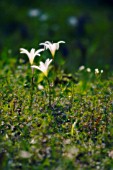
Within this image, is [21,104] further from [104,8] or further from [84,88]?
[104,8]

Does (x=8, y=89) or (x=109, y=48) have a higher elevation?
(x=109, y=48)

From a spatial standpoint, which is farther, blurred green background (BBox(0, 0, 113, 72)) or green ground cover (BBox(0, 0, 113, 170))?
blurred green background (BBox(0, 0, 113, 72))

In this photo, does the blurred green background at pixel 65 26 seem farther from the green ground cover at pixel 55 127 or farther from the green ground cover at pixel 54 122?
the green ground cover at pixel 55 127

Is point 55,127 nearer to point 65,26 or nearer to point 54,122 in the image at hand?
point 54,122

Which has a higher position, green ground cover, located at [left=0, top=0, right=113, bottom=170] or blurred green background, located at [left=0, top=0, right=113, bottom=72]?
blurred green background, located at [left=0, top=0, right=113, bottom=72]

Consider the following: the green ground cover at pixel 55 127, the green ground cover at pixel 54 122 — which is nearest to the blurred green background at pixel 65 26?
the green ground cover at pixel 54 122

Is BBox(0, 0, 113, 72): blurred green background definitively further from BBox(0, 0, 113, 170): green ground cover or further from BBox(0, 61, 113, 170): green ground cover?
BBox(0, 61, 113, 170): green ground cover

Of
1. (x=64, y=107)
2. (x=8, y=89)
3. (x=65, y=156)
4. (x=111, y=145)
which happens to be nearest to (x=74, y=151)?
(x=65, y=156)

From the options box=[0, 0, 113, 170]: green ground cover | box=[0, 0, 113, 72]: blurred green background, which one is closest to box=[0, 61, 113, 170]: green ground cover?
box=[0, 0, 113, 170]: green ground cover

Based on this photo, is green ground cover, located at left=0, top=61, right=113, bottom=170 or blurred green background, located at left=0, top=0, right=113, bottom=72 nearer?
green ground cover, located at left=0, top=61, right=113, bottom=170

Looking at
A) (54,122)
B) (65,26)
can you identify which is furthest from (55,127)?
(65,26)
